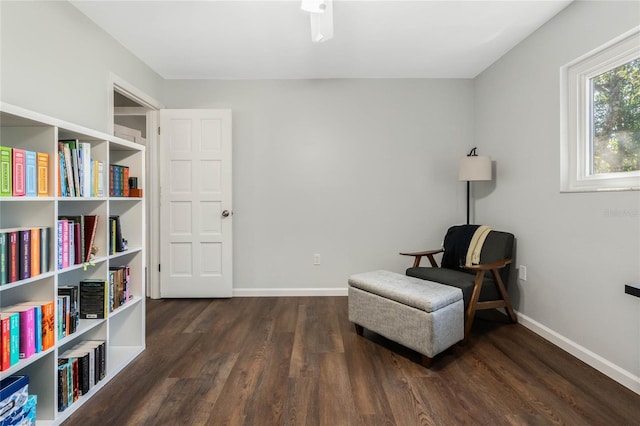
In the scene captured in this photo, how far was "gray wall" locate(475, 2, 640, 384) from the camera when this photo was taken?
1779 millimetres

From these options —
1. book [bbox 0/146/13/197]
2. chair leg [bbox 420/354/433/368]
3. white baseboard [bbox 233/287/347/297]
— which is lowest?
chair leg [bbox 420/354/433/368]

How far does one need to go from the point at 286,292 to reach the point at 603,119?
10.2 ft

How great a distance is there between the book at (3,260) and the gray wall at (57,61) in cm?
89

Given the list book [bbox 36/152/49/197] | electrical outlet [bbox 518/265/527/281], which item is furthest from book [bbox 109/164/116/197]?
electrical outlet [bbox 518/265/527/281]

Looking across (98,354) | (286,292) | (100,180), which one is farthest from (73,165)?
(286,292)

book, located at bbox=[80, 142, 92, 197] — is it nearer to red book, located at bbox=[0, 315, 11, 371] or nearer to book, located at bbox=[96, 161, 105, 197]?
book, located at bbox=[96, 161, 105, 197]

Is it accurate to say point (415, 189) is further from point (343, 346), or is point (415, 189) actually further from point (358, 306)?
point (343, 346)

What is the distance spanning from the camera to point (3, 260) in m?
1.22

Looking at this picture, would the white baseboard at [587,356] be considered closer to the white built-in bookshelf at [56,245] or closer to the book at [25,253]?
the white built-in bookshelf at [56,245]

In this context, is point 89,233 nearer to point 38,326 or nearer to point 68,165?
point 68,165

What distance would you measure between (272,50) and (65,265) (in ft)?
7.58

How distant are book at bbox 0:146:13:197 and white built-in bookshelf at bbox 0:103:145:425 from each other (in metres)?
0.05

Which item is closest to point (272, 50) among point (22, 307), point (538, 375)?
point (22, 307)

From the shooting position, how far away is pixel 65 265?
152 centimetres
